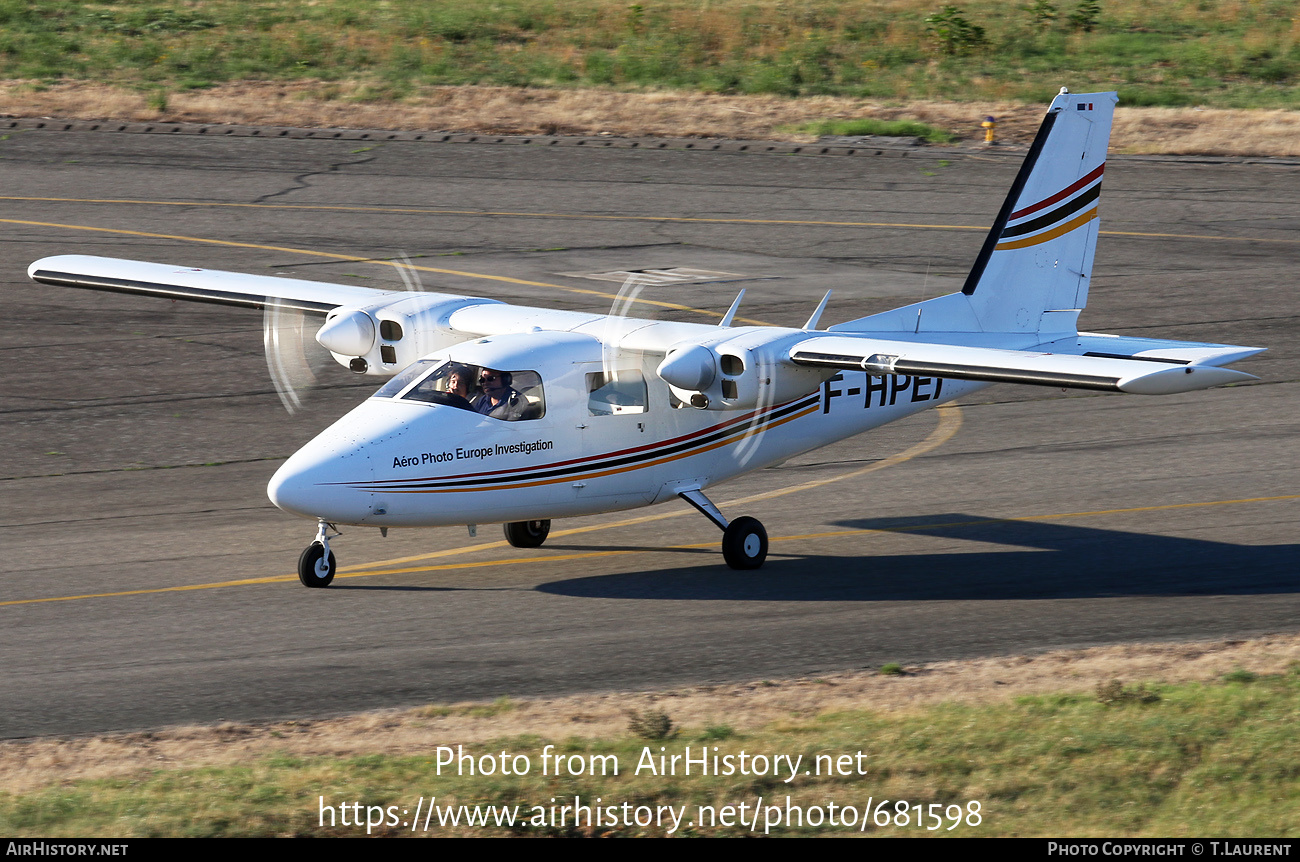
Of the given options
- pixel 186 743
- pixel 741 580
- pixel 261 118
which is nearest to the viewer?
pixel 186 743

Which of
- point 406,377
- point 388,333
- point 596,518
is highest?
point 388,333

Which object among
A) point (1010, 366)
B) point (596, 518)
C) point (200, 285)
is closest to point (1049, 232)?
point (1010, 366)

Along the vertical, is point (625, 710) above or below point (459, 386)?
below

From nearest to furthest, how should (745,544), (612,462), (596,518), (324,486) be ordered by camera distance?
(324,486), (612,462), (745,544), (596,518)

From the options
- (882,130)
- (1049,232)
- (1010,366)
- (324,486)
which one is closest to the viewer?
(324,486)

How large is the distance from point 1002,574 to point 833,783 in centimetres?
675

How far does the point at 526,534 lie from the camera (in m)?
18.7

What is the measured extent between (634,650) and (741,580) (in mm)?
2700

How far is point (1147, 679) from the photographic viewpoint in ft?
46.6

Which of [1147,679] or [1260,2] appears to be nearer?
[1147,679]

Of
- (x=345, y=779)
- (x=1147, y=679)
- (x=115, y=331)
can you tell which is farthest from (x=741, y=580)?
(x=115, y=331)

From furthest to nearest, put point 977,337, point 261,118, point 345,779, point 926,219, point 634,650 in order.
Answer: point 261,118
point 926,219
point 977,337
point 634,650
point 345,779

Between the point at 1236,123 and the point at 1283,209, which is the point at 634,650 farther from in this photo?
the point at 1236,123

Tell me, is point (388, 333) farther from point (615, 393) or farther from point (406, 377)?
point (615, 393)
